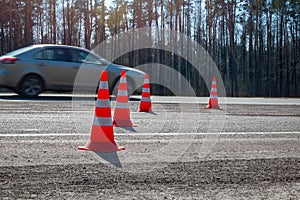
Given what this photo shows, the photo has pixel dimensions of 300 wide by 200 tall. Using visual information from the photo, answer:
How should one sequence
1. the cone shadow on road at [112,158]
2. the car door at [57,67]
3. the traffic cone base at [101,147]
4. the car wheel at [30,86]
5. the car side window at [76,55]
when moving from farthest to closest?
1. the car side window at [76,55]
2. the car door at [57,67]
3. the car wheel at [30,86]
4. the traffic cone base at [101,147]
5. the cone shadow on road at [112,158]

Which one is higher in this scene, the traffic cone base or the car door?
the car door

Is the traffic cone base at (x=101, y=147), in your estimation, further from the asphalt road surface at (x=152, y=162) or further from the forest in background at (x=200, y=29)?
the forest in background at (x=200, y=29)

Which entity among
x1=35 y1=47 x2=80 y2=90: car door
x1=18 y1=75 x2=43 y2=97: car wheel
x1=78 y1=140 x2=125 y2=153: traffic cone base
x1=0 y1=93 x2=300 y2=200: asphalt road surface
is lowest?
x1=0 y1=93 x2=300 y2=200: asphalt road surface

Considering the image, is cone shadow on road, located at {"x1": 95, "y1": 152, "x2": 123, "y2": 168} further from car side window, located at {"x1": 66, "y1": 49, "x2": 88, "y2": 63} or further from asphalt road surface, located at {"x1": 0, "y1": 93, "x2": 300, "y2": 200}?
car side window, located at {"x1": 66, "y1": 49, "x2": 88, "y2": 63}

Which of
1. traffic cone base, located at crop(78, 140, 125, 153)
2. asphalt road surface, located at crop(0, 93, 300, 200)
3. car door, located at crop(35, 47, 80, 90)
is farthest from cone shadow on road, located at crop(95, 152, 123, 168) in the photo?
car door, located at crop(35, 47, 80, 90)

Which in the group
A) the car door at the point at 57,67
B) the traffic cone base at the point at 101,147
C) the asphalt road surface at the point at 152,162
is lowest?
the asphalt road surface at the point at 152,162

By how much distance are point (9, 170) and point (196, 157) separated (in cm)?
206

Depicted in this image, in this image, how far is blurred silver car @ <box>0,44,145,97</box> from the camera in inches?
513

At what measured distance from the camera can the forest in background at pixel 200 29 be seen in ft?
168

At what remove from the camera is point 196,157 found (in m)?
5.14

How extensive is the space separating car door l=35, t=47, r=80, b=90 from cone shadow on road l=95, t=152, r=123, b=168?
29.0 ft

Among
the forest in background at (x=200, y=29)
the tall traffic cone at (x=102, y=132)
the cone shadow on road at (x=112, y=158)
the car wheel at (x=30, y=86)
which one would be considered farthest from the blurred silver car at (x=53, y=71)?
the forest in background at (x=200, y=29)

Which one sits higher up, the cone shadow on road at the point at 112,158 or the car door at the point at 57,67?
the car door at the point at 57,67

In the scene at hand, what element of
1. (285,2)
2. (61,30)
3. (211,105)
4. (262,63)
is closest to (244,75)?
(262,63)
